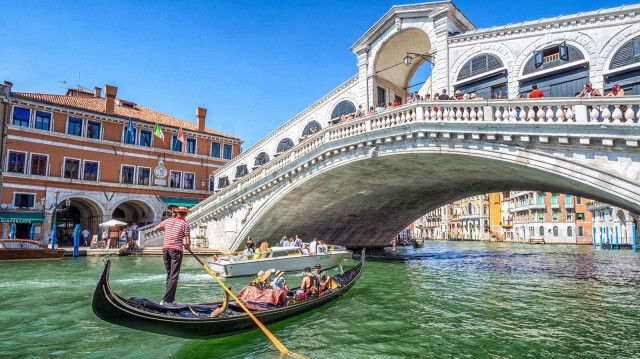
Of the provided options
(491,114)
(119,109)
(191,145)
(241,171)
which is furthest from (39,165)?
(491,114)

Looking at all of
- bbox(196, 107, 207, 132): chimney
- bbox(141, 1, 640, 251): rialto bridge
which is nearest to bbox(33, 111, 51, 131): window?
bbox(196, 107, 207, 132): chimney

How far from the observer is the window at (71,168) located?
73.2 ft

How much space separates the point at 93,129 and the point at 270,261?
16257 mm

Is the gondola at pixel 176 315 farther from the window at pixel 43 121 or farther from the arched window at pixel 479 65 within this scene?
the window at pixel 43 121

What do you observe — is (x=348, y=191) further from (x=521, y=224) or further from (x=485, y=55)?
(x=521, y=224)

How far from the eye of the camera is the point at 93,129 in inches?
921

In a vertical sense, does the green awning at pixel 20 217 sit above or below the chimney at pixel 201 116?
below

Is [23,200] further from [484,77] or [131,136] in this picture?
[484,77]

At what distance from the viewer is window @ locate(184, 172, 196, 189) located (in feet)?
88.4

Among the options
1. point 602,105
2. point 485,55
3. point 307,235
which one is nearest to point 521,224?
point 307,235

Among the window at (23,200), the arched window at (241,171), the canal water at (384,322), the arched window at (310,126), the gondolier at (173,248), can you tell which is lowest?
the canal water at (384,322)

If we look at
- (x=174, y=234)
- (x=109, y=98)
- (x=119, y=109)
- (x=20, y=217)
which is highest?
(x=109, y=98)

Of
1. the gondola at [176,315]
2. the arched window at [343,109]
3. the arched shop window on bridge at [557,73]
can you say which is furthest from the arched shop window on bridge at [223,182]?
the gondola at [176,315]

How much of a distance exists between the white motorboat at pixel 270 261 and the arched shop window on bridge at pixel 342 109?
6.67 m
